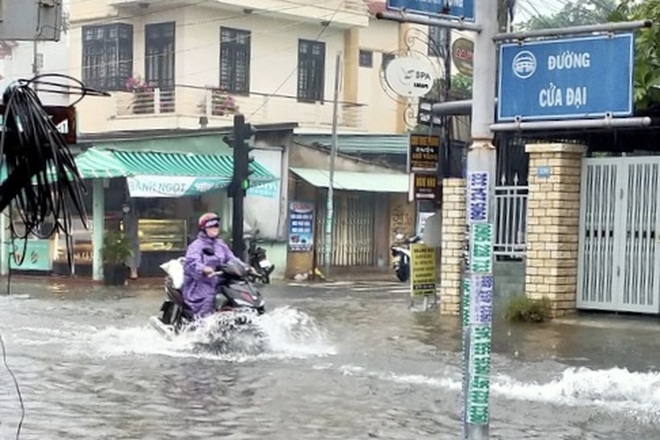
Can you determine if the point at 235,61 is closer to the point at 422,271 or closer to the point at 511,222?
the point at 422,271

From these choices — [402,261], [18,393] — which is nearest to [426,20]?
[18,393]

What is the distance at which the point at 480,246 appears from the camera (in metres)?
6.57

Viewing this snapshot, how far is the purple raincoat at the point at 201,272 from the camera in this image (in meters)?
13.4

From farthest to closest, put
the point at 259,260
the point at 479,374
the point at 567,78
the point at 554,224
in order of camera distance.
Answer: the point at 259,260, the point at 554,224, the point at 479,374, the point at 567,78

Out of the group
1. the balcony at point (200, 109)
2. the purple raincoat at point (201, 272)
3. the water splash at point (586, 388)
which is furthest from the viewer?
the balcony at point (200, 109)

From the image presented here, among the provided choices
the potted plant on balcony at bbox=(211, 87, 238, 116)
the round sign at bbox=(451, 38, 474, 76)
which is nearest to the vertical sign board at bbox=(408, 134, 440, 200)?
the round sign at bbox=(451, 38, 474, 76)

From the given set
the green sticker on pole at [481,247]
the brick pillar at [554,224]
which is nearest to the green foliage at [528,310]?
the brick pillar at [554,224]

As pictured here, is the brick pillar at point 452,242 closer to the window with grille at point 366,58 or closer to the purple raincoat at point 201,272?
the purple raincoat at point 201,272

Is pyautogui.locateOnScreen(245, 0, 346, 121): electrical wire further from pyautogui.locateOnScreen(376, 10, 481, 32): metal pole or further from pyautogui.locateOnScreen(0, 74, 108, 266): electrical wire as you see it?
pyautogui.locateOnScreen(376, 10, 481, 32): metal pole

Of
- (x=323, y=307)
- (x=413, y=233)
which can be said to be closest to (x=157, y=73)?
(x=413, y=233)

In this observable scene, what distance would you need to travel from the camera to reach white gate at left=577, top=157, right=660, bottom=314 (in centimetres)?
1538

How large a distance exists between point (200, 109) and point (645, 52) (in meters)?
21.6

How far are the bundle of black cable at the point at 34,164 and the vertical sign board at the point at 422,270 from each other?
38.1ft

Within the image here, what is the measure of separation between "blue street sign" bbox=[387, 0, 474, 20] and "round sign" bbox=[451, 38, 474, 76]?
13881mm
